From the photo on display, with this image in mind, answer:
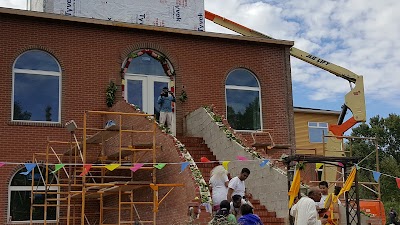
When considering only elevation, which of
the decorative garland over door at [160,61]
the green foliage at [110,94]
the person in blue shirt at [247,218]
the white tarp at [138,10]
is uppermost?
the white tarp at [138,10]

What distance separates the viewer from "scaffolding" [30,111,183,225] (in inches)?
636

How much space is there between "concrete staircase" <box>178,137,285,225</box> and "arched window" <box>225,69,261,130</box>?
310 cm

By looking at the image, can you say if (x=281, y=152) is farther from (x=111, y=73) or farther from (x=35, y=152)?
(x=35, y=152)

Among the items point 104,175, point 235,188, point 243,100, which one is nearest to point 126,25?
point 243,100

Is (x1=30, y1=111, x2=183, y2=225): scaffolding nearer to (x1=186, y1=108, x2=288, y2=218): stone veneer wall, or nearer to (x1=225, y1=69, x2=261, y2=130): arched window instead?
(x1=186, y1=108, x2=288, y2=218): stone veneer wall

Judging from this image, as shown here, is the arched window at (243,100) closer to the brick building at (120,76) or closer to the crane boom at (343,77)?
the brick building at (120,76)

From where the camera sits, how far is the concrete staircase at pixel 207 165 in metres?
15.3

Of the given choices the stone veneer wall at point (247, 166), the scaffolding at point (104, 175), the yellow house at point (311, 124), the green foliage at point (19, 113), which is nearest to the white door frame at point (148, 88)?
the stone veneer wall at point (247, 166)

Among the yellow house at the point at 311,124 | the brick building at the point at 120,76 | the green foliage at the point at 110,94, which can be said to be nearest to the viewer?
the brick building at the point at 120,76

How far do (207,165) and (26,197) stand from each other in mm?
5532

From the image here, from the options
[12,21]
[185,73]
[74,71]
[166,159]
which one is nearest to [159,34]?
[185,73]

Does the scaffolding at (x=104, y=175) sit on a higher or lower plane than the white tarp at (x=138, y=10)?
lower

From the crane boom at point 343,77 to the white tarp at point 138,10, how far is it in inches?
48.8

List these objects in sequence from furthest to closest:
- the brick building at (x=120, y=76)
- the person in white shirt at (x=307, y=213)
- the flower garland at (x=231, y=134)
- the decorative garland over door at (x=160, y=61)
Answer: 1. the decorative garland over door at (x=160, y=61)
2. the brick building at (x=120, y=76)
3. the flower garland at (x=231, y=134)
4. the person in white shirt at (x=307, y=213)
